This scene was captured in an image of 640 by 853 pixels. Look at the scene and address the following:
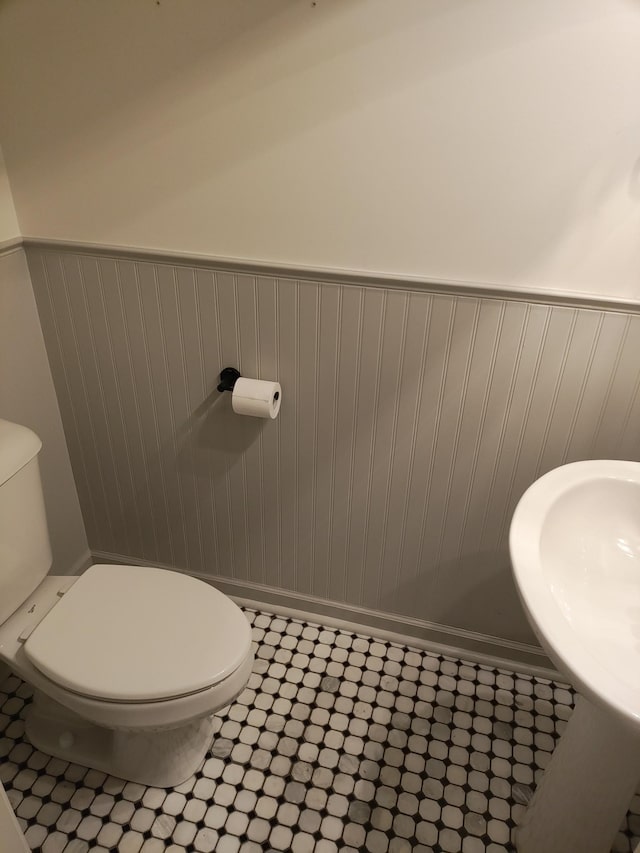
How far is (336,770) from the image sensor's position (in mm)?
1624

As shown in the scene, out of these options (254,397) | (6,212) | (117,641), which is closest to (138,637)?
(117,641)

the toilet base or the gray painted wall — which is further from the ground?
the gray painted wall

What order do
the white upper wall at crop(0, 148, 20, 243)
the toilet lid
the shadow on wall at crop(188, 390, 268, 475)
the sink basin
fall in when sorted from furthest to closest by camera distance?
1. the shadow on wall at crop(188, 390, 268, 475)
2. the white upper wall at crop(0, 148, 20, 243)
3. the toilet lid
4. the sink basin

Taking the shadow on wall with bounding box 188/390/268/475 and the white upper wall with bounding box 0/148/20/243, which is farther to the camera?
the shadow on wall with bounding box 188/390/268/475

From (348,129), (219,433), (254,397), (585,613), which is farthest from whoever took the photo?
(219,433)

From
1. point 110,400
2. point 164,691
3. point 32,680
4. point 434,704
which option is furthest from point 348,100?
point 434,704

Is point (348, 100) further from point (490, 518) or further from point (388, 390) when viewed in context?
point (490, 518)

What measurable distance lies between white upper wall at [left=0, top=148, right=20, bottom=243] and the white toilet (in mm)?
524

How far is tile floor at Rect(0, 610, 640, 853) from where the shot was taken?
1.49 meters

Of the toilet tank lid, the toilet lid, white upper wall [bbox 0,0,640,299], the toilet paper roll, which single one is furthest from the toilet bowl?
white upper wall [bbox 0,0,640,299]

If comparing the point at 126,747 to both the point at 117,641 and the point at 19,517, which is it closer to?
the point at 117,641

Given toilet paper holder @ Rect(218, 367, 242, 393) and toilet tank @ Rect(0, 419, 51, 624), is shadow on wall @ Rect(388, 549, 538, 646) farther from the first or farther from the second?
toilet tank @ Rect(0, 419, 51, 624)

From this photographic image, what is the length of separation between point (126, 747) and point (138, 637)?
1.34ft

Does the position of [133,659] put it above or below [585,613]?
below
